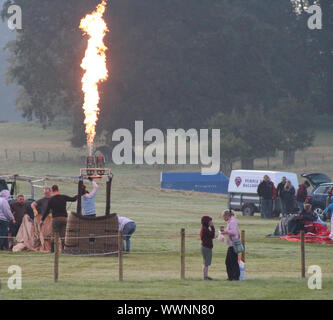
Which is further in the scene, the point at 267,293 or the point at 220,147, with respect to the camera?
the point at 220,147

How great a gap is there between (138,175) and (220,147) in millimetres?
7843

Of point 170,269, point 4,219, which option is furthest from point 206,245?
point 4,219

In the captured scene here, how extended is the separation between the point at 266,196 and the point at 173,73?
49.2 m

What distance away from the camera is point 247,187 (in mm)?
43656

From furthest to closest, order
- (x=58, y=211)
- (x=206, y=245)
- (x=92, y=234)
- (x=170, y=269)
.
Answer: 1. (x=58, y=211)
2. (x=92, y=234)
3. (x=170, y=269)
4. (x=206, y=245)

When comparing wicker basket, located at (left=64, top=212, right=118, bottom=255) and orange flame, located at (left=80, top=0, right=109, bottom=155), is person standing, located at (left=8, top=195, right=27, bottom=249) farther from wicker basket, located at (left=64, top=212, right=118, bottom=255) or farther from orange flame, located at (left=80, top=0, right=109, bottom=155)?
orange flame, located at (left=80, top=0, right=109, bottom=155)

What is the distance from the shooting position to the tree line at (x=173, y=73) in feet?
282

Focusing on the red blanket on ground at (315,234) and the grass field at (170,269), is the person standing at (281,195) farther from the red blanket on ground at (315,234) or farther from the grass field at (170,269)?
the red blanket on ground at (315,234)

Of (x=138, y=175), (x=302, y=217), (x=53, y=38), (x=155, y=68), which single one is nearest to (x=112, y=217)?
(x=302, y=217)

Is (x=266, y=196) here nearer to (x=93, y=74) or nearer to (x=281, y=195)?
(x=281, y=195)

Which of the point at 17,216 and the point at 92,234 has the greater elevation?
the point at 17,216

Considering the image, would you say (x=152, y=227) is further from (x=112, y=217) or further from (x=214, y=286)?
(x=214, y=286)
